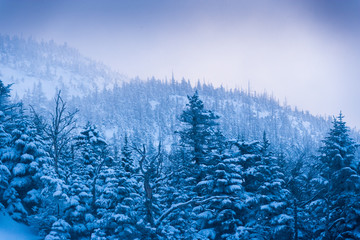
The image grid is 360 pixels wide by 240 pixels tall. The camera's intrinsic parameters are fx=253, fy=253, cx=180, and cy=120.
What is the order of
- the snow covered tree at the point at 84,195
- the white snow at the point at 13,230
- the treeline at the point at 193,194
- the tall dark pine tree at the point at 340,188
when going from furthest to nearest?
the snow covered tree at the point at 84,195, the treeline at the point at 193,194, the tall dark pine tree at the point at 340,188, the white snow at the point at 13,230

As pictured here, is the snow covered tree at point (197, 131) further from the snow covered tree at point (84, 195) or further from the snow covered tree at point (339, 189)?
the snow covered tree at point (339, 189)

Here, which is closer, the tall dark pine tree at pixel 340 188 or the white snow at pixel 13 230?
the white snow at pixel 13 230

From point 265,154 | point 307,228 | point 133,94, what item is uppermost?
point 133,94

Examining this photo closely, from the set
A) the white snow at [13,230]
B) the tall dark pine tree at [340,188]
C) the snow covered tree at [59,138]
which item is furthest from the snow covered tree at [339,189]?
the white snow at [13,230]

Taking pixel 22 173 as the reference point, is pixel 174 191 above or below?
below

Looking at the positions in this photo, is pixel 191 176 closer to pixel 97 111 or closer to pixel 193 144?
pixel 193 144

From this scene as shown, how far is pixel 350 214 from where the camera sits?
1404cm

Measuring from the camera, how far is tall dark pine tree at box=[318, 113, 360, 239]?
46.0 feet

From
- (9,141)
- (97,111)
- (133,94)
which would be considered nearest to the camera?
(9,141)

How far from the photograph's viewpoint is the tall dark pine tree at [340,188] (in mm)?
14008

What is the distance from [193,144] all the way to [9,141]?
12.1m

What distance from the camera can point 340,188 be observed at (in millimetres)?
15906

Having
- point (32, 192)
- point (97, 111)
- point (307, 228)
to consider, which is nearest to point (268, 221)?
point (307, 228)

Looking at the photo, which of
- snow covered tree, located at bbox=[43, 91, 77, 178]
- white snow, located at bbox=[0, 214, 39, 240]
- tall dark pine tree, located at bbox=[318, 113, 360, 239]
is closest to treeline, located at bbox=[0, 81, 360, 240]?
tall dark pine tree, located at bbox=[318, 113, 360, 239]
